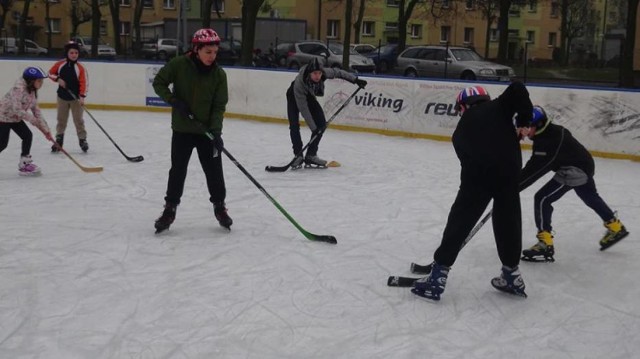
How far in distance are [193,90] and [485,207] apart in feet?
7.32

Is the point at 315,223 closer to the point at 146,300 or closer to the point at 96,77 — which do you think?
the point at 146,300

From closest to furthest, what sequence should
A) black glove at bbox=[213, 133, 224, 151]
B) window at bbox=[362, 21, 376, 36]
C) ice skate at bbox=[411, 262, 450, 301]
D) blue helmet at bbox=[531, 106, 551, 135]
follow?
ice skate at bbox=[411, 262, 450, 301], blue helmet at bbox=[531, 106, 551, 135], black glove at bbox=[213, 133, 224, 151], window at bbox=[362, 21, 376, 36]

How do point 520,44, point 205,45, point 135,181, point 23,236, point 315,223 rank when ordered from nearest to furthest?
point 205,45 < point 23,236 < point 315,223 < point 135,181 < point 520,44

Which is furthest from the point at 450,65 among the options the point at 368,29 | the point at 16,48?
the point at 368,29

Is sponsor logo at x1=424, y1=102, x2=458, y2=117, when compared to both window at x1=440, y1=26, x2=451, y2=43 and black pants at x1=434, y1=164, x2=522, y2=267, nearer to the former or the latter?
black pants at x1=434, y1=164, x2=522, y2=267

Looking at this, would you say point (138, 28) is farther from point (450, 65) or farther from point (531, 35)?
point (531, 35)

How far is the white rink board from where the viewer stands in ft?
32.0

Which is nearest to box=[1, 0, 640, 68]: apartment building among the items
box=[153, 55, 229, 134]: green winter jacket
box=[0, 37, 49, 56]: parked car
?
box=[0, 37, 49, 56]: parked car

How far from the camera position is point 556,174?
483 cm

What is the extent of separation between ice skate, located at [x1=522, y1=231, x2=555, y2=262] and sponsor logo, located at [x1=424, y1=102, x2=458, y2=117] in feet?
20.7

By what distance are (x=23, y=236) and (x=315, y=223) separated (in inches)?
85.8

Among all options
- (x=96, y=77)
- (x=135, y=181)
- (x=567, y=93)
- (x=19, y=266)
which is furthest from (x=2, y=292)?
(x=96, y=77)

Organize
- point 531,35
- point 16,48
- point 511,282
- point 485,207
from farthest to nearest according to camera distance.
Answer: point 531,35
point 16,48
point 511,282
point 485,207

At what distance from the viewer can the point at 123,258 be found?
479 cm
